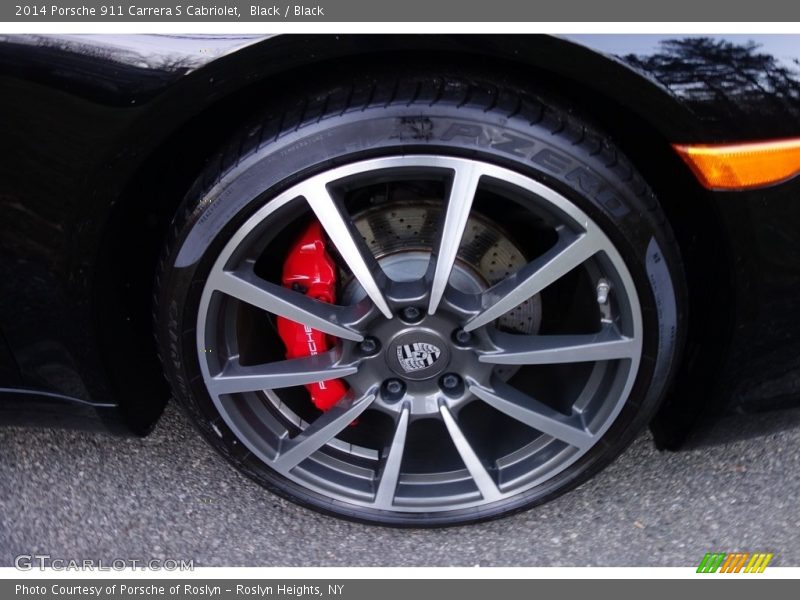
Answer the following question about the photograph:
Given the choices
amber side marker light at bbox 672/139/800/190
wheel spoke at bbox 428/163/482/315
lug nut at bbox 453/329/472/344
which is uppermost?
amber side marker light at bbox 672/139/800/190

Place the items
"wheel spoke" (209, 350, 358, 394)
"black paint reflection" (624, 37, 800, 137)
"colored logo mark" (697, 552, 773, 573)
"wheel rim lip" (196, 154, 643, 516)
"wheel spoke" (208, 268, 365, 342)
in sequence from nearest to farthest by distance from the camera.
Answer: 1. "black paint reflection" (624, 37, 800, 137)
2. "wheel rim lip" (196, 154, 643, 516)
3. "wheel spoke" (208, 268, 365, 342)
4. "wheel spoke" (209, 350, 358, 394)
5. "colored logo mark" (697, 552, 773, 573)

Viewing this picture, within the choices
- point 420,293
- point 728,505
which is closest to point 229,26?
point 420,293

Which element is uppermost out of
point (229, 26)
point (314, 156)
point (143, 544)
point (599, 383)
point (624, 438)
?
point (229, 26)

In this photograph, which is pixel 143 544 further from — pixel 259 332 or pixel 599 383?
pixel 599 383

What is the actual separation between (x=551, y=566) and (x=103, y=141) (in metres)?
1.30

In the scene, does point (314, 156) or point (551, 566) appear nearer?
point (314, 156)

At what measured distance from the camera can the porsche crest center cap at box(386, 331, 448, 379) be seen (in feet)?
4.96

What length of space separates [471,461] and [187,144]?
89cm

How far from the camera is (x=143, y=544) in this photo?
5.81ft

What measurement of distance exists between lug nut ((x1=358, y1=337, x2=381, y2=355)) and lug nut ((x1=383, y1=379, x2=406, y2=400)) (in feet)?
0.35

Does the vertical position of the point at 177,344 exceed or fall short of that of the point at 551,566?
it exceeds it

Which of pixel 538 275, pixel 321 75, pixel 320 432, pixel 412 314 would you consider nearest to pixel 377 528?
pixel 320 432

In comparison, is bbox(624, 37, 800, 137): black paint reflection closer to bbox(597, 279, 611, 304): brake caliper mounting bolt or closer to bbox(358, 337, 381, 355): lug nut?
bbox(597, 279, 611, 304): brake caliper mounting bolt
